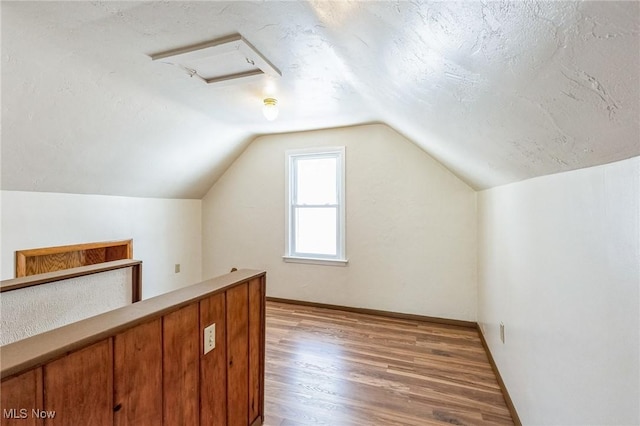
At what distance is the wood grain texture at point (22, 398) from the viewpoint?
65 cm

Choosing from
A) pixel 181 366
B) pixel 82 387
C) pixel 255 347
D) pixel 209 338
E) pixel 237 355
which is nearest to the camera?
pixel 82 387

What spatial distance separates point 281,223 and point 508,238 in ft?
8.69

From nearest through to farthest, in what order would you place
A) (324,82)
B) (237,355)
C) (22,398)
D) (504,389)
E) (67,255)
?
(22,398)
(237,355)
(504,389)
(324,82)
(67,255)

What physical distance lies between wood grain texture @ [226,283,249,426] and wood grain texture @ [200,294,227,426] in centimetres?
4

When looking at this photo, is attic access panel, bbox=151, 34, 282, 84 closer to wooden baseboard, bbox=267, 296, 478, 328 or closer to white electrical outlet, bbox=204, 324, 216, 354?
white electrical outlet, bbox=204, 324, 216, 354

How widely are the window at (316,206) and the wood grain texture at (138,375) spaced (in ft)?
8.74

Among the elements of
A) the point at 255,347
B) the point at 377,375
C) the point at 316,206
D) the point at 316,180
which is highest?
the point at 316,180

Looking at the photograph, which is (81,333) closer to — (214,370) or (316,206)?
(214,370)

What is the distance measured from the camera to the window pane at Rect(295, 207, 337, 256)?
3707mm

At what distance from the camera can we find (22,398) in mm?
683

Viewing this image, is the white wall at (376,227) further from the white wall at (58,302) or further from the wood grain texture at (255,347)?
the white wall at (58,302)

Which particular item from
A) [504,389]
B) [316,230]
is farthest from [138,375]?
[316,230]

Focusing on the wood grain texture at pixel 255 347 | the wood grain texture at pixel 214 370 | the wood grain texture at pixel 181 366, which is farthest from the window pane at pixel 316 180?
the wood grain texture at pixel 181 366

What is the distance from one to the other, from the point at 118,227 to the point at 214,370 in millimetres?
2682
